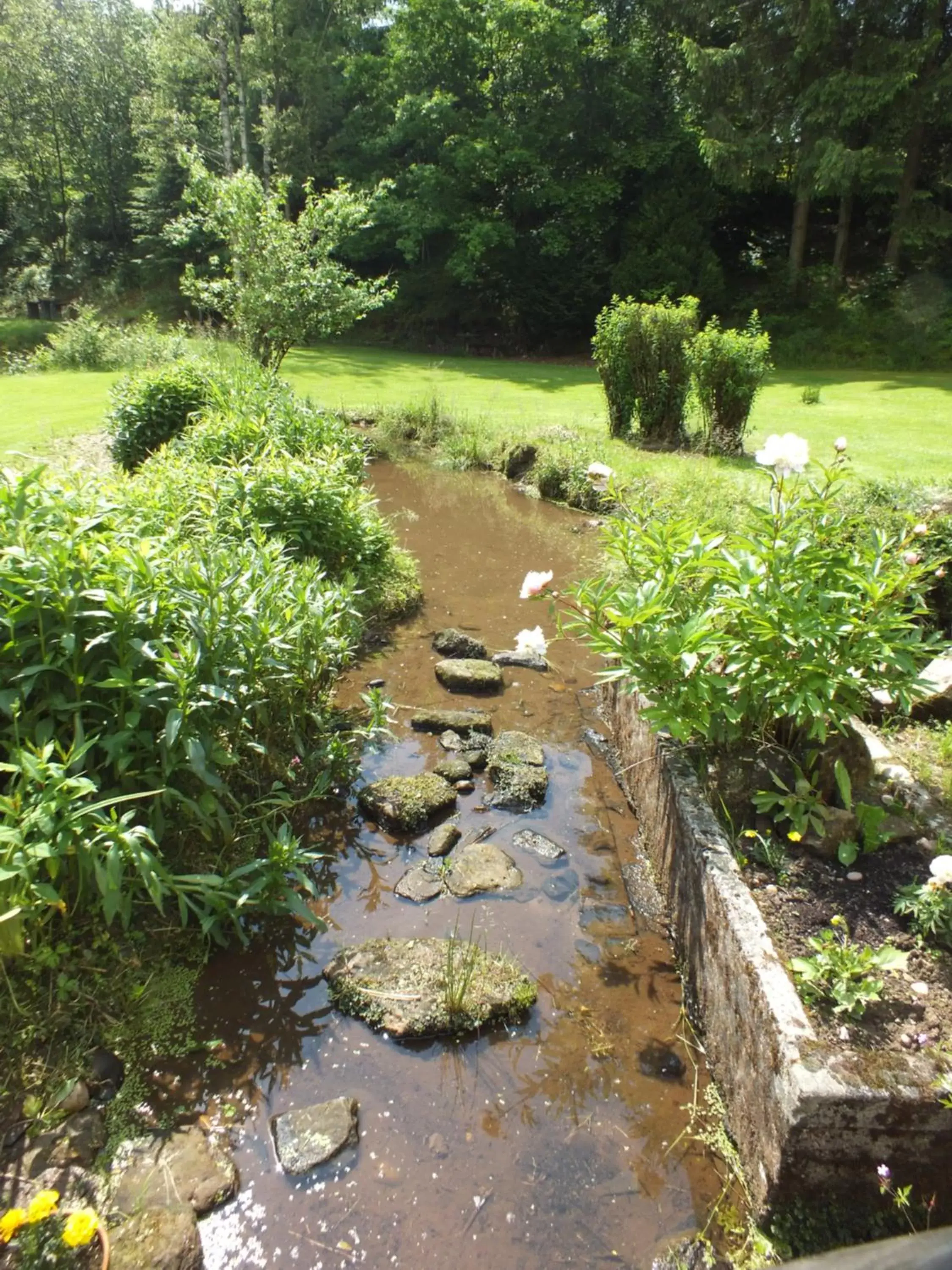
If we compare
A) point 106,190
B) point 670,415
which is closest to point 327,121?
point 106,190

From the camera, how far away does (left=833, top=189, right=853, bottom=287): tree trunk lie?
22609 millimetres

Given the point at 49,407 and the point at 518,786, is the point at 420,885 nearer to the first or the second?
the point at 518,786

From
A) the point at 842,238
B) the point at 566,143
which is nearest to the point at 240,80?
the point at 566,143

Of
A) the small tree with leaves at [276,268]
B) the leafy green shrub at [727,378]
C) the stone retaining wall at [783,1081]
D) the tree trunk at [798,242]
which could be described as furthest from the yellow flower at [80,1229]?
the tree trunk at [798,242]

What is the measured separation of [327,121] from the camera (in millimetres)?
28266

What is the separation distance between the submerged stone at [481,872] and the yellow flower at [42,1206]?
6.72 ft

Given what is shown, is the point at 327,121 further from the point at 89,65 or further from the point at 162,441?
the point at 162,441

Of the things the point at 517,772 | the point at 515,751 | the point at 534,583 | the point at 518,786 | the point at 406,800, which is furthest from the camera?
the point at 515,751

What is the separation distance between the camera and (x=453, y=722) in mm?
5242

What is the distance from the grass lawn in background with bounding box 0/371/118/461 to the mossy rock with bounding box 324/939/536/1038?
8.42m

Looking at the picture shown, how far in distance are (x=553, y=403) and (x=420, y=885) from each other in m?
13.7

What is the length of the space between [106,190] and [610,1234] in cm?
4104

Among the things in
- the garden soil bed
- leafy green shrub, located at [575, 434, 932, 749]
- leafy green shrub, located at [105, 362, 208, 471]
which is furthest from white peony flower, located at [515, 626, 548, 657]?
leafy green shrub, located at [105, 362, 208, 471]

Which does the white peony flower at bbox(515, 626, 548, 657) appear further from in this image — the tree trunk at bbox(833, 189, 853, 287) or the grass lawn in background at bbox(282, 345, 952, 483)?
the tree trunk at bbox(833, 189, 853, 287)
